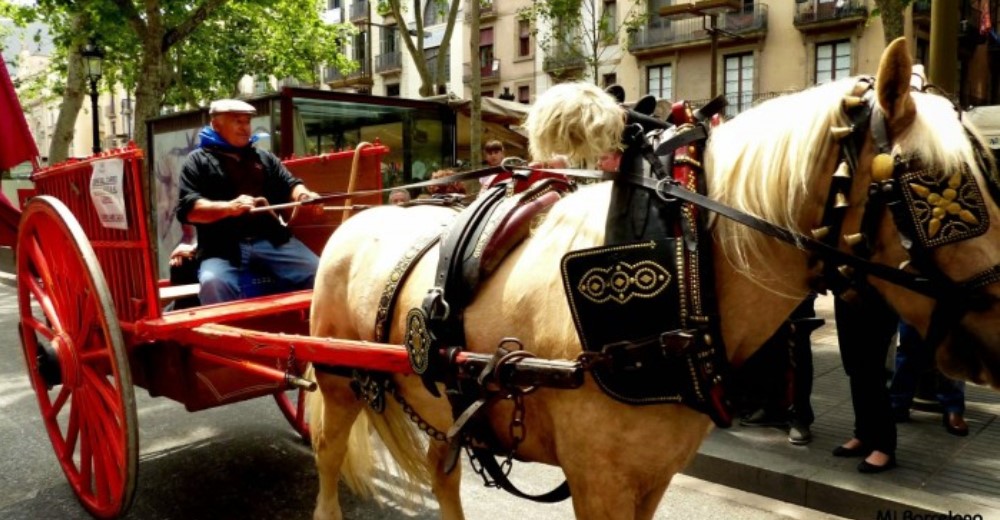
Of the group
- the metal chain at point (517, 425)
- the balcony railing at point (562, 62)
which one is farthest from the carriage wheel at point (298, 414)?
the balcony railing at point (562, 62)

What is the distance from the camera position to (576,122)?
198cm

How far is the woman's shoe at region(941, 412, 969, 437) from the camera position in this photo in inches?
177

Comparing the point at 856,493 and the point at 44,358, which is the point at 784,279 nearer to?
the point at 856,493

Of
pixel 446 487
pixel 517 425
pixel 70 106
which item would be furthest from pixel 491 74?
pixel 517 425

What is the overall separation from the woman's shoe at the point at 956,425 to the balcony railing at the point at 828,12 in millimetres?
22638

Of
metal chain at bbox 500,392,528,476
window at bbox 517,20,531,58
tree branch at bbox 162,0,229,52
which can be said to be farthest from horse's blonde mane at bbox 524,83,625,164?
window at bbox 517,20,531,58

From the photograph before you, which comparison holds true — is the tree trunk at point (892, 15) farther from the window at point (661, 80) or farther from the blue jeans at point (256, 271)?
the window at point (661, 80)

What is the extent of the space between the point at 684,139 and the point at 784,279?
425 millimetres

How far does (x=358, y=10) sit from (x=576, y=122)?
40.7 meters

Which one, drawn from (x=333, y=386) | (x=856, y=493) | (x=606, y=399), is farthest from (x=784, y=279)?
(x=856, y=493)

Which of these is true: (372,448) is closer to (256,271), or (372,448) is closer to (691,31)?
(256,271)

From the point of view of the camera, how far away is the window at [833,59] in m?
24.8

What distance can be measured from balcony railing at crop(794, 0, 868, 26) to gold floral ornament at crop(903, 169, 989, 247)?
25600mm

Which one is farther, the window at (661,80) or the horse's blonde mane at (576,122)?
the window at (661,80)
